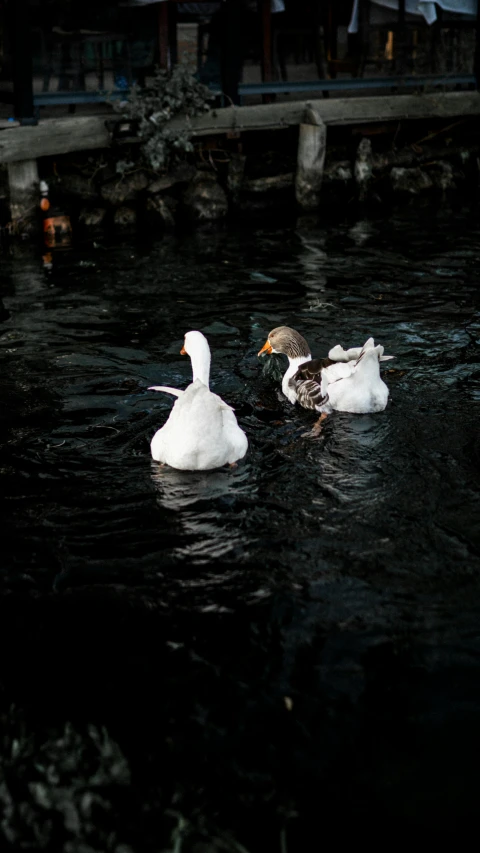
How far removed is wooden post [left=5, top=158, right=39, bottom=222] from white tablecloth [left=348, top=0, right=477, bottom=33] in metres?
6.19

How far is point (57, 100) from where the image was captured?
13.5 m

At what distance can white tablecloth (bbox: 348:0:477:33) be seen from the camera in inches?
592

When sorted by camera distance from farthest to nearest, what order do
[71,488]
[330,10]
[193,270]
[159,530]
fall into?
[330,10] < [193,270] < [71,488] < [159,530]

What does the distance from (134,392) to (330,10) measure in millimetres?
10527

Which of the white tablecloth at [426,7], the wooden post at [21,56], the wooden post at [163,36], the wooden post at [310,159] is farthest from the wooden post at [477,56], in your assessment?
the wooden post at [21,56]

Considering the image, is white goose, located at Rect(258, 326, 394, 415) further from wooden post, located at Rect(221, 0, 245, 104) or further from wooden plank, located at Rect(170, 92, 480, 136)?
wooden post, located at Rect(221, 0, 245, 104)

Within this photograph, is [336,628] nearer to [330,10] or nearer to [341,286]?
[341,286]

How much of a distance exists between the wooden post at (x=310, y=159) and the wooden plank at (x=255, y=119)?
0.17 m

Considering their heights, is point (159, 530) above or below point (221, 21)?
below

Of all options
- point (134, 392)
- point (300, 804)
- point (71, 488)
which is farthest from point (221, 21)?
point (300, 804)

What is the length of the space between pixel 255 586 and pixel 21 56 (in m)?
10.4

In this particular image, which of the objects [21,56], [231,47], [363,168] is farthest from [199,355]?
[363,168]

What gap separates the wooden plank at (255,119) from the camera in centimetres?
1315

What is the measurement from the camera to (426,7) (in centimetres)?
1507
